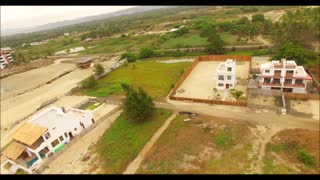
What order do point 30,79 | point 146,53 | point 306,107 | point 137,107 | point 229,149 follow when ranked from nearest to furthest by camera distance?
point 229,149 → point 137,107 → point 306,107 → point 30,79 → point 146,53

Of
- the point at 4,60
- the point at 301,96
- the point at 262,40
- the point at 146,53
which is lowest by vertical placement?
the point at 301,96

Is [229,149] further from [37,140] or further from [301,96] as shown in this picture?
[37,140]

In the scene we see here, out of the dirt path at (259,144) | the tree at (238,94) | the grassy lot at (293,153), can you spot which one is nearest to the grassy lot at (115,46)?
the tree at (238,94)

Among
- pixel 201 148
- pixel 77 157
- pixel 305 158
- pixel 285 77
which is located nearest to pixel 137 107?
pixel 77 157

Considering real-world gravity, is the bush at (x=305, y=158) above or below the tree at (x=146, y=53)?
below

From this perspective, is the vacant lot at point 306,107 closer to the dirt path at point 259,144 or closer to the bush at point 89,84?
the dirt path at point 259,144

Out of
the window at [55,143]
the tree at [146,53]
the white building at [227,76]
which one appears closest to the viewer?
the window at [55,143]

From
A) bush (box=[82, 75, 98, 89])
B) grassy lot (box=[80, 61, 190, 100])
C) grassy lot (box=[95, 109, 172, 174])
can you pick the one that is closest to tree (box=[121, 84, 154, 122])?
grassy lot (box=[95, 109, 172, 174])

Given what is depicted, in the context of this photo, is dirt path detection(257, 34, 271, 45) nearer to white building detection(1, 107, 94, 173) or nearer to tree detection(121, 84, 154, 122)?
tree detection(121, 84, 154, 122)

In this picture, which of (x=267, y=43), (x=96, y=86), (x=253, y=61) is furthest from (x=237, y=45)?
(x=96, y=86)
